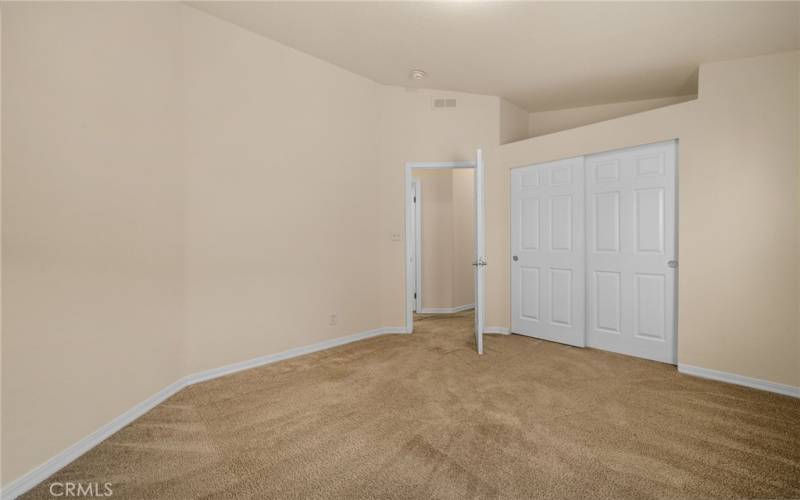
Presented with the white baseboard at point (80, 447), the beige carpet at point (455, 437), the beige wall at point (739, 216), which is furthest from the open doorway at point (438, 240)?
the white baseboard at point (80, 447)

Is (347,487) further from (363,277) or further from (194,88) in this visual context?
(194,88)

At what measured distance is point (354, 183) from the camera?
430 centimetres

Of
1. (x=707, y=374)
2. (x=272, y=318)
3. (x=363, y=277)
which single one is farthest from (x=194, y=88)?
(x=707, y=374)

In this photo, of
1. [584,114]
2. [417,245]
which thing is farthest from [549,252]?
[417,245]

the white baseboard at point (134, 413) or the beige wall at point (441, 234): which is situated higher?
the beige wall at point (441, 234)

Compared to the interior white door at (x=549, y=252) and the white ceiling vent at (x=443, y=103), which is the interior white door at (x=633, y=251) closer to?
the interior white door at (x=549, y=252)

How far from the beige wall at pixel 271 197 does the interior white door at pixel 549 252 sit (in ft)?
5.68

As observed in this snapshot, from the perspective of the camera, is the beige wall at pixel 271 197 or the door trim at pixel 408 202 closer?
the beige wall at pixel 271 197

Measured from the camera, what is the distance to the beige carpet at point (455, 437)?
1.76 metres

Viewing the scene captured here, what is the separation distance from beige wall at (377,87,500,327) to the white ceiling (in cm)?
41

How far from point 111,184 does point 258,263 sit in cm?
133

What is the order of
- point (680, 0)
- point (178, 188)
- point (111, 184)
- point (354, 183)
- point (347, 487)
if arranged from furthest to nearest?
1. point (354, 183)
2. point (178, 188)
3. point (680, 0)
4. point (111, 184)
5. point (347, 487)

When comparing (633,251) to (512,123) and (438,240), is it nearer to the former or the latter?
(512,123)

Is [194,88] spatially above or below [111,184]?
above
